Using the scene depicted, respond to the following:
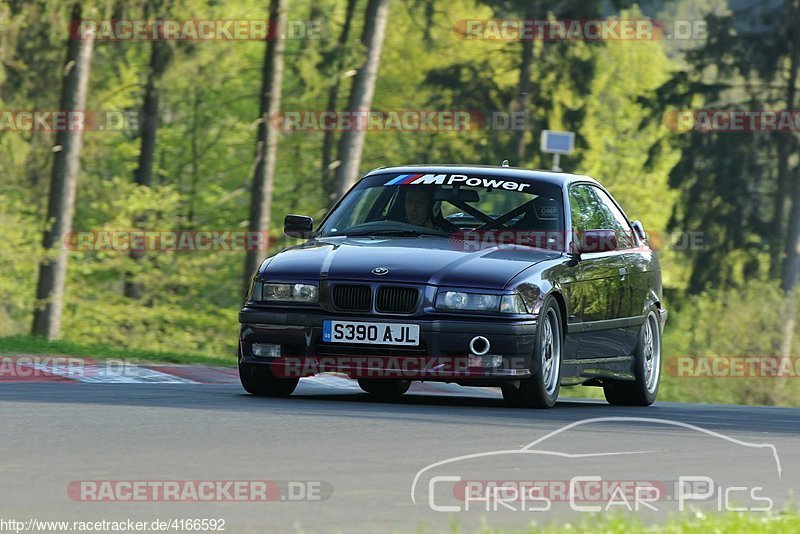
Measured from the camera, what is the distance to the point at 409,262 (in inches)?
443

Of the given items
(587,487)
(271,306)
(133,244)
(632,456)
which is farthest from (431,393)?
(133,244)

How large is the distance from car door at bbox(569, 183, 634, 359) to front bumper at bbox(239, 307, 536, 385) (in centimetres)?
116

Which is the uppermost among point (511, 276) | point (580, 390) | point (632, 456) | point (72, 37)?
point (72, 37)

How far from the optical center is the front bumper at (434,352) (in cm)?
1100

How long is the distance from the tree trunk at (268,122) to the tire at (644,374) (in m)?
16.7

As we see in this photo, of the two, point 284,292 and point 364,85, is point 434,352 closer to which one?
point 284,292

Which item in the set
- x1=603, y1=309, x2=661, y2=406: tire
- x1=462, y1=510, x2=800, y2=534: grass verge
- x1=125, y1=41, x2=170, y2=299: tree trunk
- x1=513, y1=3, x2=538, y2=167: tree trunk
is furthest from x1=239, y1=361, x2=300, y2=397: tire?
x1=513, y1=3, x2=538, y2=167: tree trunk

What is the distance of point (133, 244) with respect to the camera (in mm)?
40250

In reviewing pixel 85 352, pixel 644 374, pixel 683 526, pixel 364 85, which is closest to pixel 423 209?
pixel 644 374

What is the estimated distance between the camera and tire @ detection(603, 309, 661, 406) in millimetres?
13719

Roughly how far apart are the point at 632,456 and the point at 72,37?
22422mm

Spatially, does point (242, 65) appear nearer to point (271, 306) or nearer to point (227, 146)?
point (227, 146)

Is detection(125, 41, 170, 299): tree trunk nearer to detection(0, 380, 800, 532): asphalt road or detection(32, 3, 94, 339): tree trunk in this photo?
detection(32, 3, 94, 339): tree trunk

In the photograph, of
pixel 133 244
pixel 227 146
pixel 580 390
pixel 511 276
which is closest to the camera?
pixel 511 276
